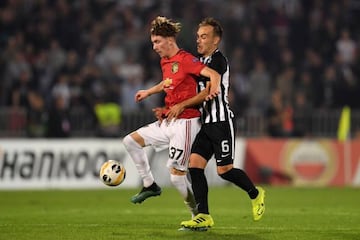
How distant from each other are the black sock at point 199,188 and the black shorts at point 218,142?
0.22 meters

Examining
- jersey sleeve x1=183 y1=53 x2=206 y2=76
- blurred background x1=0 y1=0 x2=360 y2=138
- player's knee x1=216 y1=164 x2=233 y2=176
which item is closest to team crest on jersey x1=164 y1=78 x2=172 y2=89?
jersey sleeve x1=183 y1=53 x2=206 y2=76

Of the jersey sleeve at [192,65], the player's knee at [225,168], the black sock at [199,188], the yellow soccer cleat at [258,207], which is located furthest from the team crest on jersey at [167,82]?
the yellow soccer cleat at [258,207]

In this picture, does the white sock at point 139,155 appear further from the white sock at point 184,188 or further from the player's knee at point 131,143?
the white sock at point 184,188

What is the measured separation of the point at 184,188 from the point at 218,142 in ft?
2.42

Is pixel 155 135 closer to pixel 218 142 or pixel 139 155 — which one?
pixel 139 155

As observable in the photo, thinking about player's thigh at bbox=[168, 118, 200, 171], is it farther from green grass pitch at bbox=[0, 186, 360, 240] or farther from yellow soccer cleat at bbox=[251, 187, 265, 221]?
yellow soccer cleat at bbox=[251, 187, 265, 221]

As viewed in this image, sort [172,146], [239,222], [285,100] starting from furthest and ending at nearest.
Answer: [285,100], [239,222], [172,146]

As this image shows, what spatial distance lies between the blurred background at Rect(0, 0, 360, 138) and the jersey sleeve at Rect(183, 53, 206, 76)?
1032 centimetres

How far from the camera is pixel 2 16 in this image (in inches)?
887

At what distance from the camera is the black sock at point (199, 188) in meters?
10.5

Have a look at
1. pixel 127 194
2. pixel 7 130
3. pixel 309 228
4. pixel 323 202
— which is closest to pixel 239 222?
pixel 309 228

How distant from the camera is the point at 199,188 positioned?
10.6m

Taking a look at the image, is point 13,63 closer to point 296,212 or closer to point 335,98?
point 335,98

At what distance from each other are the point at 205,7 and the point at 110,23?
2.67 m
